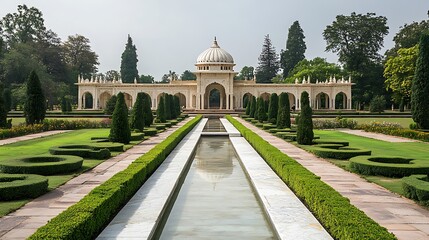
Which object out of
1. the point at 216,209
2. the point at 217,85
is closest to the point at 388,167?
the point at 216,209

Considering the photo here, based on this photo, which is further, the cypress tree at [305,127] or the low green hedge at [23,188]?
the cypress tree at [305,127]

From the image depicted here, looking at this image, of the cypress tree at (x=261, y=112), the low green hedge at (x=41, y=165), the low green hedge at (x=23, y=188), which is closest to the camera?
the low green hedge at (x=23, y=188)

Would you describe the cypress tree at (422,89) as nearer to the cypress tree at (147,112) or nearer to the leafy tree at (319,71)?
the cypress tree at (147,112)

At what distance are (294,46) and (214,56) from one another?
49.2ft

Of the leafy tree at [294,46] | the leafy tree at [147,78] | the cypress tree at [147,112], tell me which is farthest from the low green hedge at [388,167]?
the leafy tree at [147,78]

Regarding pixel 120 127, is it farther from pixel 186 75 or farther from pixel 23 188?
pixel 186 75

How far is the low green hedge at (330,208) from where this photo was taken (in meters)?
4.63

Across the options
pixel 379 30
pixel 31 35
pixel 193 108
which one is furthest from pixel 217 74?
pixel 31 35

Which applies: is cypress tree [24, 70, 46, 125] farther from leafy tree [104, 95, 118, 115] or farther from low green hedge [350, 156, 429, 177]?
low green hedge [350, 156, 429, 177]

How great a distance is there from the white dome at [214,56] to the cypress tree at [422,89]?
38058mm

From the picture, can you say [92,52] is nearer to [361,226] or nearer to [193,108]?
[193,108]

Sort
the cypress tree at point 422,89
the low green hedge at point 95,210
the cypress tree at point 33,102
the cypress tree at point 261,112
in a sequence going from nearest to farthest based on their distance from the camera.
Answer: the low green hedge at point 95,210 < the cypress tree at point 422,89 < the cypress tree at point 33,102 < the cypress tree at point 261,112

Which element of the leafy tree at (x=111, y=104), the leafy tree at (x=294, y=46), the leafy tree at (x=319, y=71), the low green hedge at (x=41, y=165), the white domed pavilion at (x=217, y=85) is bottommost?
the low green hedge at (x=41, y=165)

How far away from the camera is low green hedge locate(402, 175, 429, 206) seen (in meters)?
6.81
